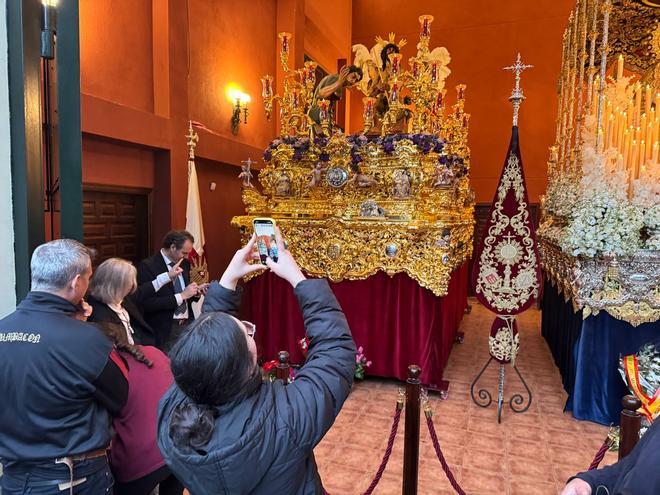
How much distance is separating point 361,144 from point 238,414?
393 cm

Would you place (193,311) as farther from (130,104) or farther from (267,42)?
(267,42)

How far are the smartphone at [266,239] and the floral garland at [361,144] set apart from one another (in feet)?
10.8

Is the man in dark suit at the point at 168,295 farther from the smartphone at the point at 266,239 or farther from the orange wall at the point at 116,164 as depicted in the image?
the smartphone at the point at 266,239

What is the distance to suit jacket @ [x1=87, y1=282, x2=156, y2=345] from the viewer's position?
6.34 ft

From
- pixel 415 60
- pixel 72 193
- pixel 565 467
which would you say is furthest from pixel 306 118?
pixel 565 467

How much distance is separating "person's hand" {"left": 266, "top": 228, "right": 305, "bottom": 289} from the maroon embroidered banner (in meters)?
2.74

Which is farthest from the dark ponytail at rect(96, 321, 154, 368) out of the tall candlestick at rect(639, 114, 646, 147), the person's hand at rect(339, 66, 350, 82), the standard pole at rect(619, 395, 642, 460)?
the tall candlestick at rect(639, 114, 646, 147)

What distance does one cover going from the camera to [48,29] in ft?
7.04

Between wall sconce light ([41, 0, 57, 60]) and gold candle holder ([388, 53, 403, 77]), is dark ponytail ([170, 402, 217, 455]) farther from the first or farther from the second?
gold candle holder ([388, 53, 403, 77])

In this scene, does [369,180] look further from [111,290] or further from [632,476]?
[632,476]

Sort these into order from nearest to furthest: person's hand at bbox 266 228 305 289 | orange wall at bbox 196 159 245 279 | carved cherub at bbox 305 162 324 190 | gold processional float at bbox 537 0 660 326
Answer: person's hand at bbox 266 228 305 289 < gold processional float at bbox 537 0 660 326 < carved cherub at bbox 305 162 324 190 < orange wall at bbox 196 159 245 279

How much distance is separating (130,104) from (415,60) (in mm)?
2990

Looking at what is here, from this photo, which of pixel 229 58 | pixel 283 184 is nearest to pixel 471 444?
pixel 283 184

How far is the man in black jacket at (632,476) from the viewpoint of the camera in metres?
1.11
